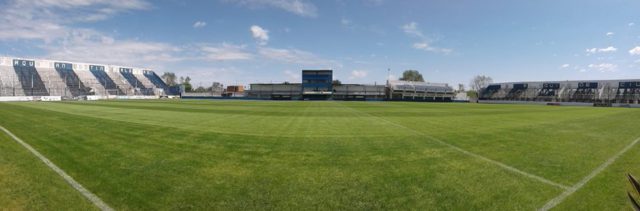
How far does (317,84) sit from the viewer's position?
92.5 m

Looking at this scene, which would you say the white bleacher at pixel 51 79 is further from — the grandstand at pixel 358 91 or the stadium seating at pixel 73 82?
the grandstand at pixel 358 91

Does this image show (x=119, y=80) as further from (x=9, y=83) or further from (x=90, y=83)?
(x=9, y=83)

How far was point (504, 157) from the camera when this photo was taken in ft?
26.2

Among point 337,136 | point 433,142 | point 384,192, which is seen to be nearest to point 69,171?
point 384,192

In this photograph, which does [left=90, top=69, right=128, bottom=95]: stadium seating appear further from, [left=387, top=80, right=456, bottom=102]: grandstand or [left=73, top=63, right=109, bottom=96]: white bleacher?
[left=387, top=80, right=456, bottom=102]: grandstand

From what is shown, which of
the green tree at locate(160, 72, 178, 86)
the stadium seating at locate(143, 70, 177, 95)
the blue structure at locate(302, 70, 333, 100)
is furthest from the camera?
the green tree at locate(160, 72, 178, 86)

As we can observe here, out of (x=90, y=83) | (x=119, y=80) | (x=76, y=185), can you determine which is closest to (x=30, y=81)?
(x=90, y=83)

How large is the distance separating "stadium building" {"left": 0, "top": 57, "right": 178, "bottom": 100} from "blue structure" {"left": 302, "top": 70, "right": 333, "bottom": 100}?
46.6 meters

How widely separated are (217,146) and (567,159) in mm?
9723

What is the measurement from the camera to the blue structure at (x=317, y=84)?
9075cm

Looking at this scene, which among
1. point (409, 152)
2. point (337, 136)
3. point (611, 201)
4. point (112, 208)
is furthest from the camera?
point (337, 136)

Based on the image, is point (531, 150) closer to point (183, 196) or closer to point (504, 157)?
point (504, 157)

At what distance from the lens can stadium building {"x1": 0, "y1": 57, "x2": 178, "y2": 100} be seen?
2692 inches

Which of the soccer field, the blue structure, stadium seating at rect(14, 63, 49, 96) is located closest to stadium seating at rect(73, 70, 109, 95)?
stadium seating at rect(14, 63, 49, 96)
